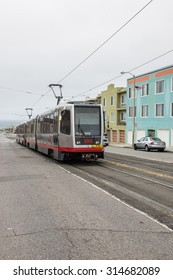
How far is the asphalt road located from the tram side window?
22.2ft

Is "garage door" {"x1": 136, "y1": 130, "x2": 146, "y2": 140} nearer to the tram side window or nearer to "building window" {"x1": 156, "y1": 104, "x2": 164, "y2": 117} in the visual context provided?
"building window" {"x1": 156, "y1": 104, "x2": 164, "y2": 117}

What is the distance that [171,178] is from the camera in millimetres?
11805

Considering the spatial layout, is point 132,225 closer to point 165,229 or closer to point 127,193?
point 165,229

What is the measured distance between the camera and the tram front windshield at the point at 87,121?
15766 millimetres

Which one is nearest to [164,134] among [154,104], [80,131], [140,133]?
[154,104]

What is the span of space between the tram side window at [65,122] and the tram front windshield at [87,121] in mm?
401

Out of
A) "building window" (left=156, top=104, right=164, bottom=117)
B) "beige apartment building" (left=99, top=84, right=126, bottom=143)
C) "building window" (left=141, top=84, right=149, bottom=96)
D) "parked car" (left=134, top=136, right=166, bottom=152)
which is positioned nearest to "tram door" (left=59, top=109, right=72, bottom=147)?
"parked car" (left=134, top=136, right=166, bottom=152)

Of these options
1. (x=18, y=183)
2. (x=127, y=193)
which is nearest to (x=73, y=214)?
(x=127, y=193)

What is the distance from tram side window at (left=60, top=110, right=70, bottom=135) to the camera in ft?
52.2

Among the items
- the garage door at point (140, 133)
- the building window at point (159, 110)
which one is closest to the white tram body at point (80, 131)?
the building window at point (159, 110)

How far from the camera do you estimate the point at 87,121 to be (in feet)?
52.5

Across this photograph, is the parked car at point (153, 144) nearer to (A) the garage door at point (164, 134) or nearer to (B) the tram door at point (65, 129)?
(A) the garage door at point (164, 134)
